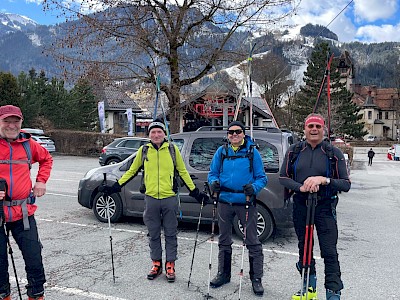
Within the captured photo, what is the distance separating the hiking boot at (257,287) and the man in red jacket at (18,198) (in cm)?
227

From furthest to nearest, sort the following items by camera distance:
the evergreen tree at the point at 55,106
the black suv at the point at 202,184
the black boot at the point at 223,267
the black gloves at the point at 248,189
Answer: the evergreen tree at the point at 55,106
the black suv at the point at 202,184
the black boot at the point at 223,267
the black gloves at the point at 248,189

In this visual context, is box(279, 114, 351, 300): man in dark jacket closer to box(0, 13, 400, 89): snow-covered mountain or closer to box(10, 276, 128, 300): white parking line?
box(10, 276, 128, 300): white parking line

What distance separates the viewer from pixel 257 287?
4.40 metres

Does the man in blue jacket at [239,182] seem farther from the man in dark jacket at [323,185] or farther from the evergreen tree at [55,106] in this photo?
the evergreen tree at [55,106]

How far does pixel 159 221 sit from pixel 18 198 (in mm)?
1831

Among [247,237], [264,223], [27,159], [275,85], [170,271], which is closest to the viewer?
[27,159]

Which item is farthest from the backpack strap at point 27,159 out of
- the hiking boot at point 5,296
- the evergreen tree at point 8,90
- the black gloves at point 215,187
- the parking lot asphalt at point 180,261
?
the evergreen tree at point 8,90

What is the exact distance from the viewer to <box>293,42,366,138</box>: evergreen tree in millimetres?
47256

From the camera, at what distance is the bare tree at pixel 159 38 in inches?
486

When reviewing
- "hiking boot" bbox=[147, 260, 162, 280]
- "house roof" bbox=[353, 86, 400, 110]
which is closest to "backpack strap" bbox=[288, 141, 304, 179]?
"hiking boot" bbox=[147, 260, 162, 280]

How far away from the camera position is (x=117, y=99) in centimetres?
1529

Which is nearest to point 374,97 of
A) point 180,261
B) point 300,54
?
point 300,54

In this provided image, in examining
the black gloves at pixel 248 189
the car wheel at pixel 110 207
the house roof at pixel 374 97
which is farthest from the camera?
the house roof at pixel 374 97

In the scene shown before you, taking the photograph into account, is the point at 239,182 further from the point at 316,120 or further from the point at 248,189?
the point at 316,120
